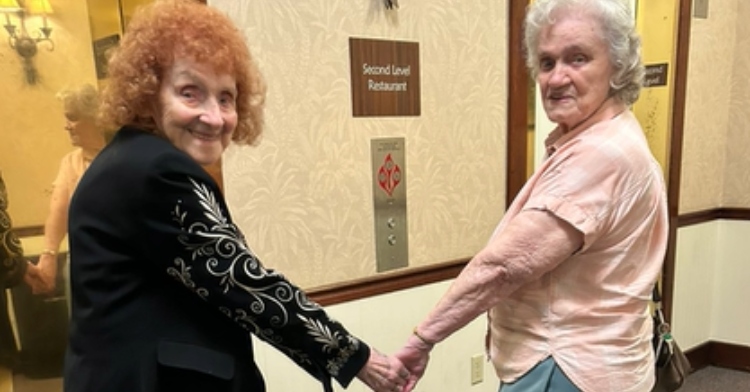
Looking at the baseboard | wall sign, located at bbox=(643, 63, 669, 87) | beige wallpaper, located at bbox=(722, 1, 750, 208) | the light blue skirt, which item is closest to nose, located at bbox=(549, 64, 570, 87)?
the light blue skirt

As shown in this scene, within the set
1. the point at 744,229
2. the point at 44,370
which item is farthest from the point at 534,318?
the point at 744,229

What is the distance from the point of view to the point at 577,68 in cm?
112

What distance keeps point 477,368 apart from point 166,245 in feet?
5.93

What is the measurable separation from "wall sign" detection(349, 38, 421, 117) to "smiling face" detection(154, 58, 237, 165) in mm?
929

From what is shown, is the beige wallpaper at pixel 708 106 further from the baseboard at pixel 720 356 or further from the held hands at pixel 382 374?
the held hands at pixel 382 374

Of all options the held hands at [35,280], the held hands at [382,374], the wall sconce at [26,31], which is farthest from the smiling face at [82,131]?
the held hands at [382,374]

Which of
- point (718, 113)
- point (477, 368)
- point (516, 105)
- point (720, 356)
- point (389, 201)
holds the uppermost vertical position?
point (516, 105)

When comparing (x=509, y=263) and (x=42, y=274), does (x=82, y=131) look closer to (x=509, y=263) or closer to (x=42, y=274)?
(x=42, y=274)

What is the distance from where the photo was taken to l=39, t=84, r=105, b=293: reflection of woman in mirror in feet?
5.38

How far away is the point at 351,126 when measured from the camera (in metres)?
1.93

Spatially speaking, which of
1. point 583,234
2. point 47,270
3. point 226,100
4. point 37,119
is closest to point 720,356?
point 583,234

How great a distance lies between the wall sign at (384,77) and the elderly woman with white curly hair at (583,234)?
0.83 m

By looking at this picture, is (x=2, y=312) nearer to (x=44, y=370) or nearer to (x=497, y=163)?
(x=44, y=370)

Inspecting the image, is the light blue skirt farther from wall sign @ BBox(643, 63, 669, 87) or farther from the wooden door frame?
wall sign @ BBox(643, 63, 669, 87)
